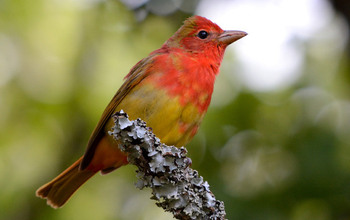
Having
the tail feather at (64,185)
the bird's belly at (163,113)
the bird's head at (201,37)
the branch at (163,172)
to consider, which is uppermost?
the bird's head at (201,37)

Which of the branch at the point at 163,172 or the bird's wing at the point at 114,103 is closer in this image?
the branch at the point at 163,172

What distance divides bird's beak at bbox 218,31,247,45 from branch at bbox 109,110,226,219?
5.78ft

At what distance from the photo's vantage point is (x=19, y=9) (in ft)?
14.8

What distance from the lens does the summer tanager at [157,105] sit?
3789mm

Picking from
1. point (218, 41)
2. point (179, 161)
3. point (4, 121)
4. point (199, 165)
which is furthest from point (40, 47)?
point (179, 161)

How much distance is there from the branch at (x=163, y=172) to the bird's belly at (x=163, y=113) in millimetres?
771

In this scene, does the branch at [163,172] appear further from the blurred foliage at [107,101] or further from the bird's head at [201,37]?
the bird's head at [201,37]

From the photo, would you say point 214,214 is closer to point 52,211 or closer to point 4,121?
point 52,211

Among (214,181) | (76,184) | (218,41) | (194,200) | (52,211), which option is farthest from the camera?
(218,41)

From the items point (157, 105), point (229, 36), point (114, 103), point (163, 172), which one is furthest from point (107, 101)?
point (163, 172)

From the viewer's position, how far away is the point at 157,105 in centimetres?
377

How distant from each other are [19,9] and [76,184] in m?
1.49

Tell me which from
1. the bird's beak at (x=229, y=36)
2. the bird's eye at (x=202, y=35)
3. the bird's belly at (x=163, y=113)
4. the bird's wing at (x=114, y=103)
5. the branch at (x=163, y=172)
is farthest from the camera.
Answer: the bird's eye at (x=202, y=35)

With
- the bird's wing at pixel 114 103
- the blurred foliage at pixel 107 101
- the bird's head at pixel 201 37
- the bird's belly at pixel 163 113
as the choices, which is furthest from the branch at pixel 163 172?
the bird's head at pixel 201 37
